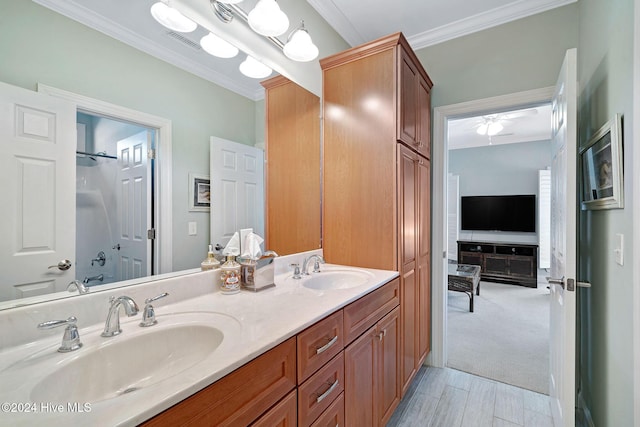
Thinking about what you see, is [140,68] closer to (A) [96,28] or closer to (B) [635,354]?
(A) [96,28]

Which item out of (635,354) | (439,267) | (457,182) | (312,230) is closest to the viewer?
(635,354)

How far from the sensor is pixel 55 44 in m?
0.88

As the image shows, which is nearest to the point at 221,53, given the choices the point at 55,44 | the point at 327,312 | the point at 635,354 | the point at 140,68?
the point at 140,68

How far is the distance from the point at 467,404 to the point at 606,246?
4.39 feet

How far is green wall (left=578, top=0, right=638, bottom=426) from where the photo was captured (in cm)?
112

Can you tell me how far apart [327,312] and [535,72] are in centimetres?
239

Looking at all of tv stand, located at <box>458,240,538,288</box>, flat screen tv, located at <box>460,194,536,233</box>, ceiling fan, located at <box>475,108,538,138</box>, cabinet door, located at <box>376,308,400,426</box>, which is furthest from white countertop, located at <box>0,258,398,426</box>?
flat screen tv, located at <box>460,194,536,233</box>

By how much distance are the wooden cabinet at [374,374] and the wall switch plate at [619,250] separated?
1054 millimetres

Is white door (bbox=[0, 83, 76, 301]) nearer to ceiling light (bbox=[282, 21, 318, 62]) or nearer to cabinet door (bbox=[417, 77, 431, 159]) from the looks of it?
ceiling light (bbox=[282, 21, 318, 62])

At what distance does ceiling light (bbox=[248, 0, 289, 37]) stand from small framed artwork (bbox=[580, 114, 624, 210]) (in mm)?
1657

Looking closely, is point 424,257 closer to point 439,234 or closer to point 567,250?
point 439,234

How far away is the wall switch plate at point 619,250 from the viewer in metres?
1.18

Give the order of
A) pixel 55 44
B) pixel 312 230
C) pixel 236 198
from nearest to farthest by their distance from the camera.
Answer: pixel 55 44, pixel 236 198, pixel 312 230

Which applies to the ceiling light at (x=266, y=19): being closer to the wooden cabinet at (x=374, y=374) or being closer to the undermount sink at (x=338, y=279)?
the undermount sink at (x=338, y=279)
